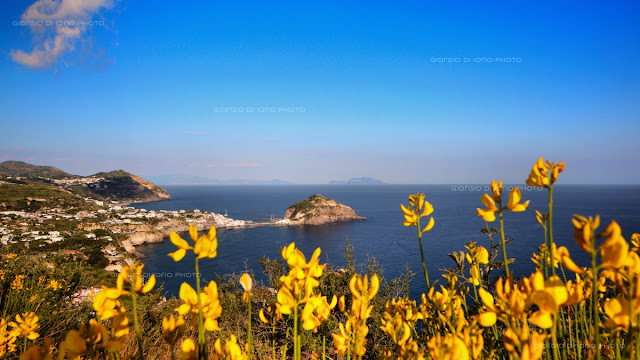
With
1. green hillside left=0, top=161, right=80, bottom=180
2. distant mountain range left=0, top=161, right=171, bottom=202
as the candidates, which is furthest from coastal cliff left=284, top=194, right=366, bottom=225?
green hillside left=0, top=161, right=80, bottom=180

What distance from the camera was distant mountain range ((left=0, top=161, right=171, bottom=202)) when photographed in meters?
101

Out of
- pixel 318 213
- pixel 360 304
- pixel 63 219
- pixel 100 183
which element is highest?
pixel 360 304

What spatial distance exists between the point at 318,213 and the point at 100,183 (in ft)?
294

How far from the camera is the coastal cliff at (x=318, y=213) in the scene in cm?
6341

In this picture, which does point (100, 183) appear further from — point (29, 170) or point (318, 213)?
point (318, 213)

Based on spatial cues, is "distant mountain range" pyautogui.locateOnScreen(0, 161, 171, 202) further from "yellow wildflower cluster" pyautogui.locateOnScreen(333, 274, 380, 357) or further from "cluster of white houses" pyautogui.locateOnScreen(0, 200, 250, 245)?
"yellow wildflower cluster" pyautogui.locateOnScreen(333, 274, 380, 357)

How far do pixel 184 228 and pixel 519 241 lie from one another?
4949cm

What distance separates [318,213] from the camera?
64.6m

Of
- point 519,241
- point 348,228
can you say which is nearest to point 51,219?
point 348,228

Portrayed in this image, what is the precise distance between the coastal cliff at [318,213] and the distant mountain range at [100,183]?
73.4 meters

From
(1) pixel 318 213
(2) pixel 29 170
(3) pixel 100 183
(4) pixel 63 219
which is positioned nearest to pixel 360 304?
(4) pixel 63 219

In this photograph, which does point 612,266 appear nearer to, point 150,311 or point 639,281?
point 639,281

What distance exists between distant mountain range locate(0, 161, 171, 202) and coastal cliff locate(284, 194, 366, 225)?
241 feet

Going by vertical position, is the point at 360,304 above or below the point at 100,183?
above
